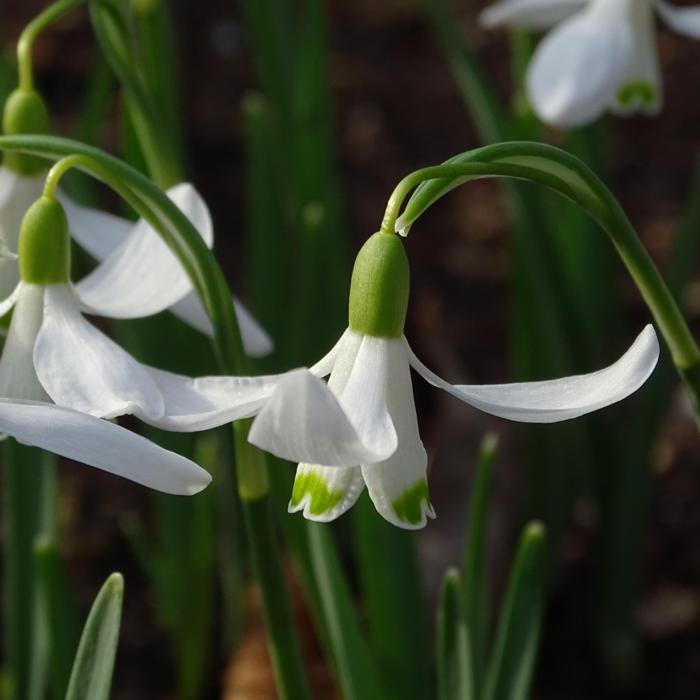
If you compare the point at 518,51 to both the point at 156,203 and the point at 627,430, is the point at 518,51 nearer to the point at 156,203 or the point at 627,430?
the point at 627,430

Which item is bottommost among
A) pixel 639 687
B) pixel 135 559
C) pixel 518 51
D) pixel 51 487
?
pixel 639 687

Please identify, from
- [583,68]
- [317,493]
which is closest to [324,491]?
[317,493]

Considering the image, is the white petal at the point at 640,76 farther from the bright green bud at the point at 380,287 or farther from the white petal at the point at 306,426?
the white petal at the point at 306,426

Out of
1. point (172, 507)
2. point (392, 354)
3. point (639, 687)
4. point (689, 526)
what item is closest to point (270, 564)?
point (392, 354)

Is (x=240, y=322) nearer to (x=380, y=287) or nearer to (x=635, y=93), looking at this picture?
(x=380, y=287)

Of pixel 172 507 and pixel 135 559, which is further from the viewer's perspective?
pixel 135 559

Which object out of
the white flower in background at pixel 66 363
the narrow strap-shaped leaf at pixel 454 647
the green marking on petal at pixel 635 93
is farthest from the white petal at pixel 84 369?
the green marking on petal at pixel 635 93
